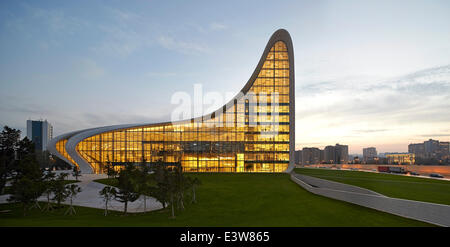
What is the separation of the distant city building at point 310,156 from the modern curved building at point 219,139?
145172 mm

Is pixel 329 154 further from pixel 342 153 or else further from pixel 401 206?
pixel 401 206

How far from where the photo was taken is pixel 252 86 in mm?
51562

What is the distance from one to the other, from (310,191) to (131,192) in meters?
17.1

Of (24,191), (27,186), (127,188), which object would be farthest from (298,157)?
(24,191)

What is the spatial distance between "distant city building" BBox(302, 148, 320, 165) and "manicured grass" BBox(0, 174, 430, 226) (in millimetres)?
173482

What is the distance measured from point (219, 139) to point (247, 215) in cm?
3234

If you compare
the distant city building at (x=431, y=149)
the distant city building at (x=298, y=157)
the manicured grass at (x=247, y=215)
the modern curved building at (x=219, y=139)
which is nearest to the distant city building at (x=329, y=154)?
the distant city building at (x=298, y=157)

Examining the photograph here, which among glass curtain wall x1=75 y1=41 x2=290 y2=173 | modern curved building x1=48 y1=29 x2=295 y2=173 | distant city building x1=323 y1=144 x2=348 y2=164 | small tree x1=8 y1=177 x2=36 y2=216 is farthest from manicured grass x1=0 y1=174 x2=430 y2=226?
distant city building x1=323 y1=144 x2=348 y2=164

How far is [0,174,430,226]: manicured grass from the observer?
1434 cm

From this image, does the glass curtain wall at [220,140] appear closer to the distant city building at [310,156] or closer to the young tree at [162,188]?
the young tree at [162,188]

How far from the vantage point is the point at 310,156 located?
192875mm
